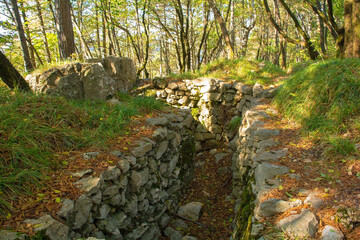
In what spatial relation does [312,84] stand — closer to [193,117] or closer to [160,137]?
[160,137]

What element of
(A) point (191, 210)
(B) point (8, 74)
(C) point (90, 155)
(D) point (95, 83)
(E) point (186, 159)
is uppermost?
(B) point (8, 74)

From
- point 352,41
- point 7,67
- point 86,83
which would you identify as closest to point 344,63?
point 352,41

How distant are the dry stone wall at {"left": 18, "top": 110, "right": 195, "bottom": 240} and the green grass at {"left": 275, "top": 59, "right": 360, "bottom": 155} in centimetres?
248

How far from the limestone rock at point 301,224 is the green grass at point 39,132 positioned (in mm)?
2459

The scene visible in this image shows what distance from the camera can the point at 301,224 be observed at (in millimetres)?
1791

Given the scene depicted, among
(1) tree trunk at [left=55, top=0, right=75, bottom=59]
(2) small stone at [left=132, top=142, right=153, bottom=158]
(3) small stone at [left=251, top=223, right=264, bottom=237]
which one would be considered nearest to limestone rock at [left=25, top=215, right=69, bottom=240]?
Answer: (2) small stone at [left=132, top=142, right=153, bottom=158]

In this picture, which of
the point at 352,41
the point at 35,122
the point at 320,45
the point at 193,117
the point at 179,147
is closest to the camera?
the point at 35,122

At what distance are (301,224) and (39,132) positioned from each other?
3079 millimetres

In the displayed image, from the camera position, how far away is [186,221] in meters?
4.00

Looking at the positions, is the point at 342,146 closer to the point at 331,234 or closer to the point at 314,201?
the point at 314,201

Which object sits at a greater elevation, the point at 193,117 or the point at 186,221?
the point at 193,117

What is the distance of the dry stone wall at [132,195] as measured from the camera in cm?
212

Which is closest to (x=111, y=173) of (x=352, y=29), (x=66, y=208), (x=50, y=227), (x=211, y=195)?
(x=66, y=208)

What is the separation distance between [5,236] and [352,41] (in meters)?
6.34
